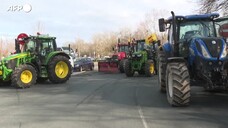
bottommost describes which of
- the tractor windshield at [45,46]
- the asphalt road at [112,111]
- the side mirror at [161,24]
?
the asphalt road at [112,111]

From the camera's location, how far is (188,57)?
10492 millimetres

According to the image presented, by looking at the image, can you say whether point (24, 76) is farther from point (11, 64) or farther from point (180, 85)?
point (180, 85)

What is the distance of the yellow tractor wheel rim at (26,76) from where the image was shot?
16734 mm

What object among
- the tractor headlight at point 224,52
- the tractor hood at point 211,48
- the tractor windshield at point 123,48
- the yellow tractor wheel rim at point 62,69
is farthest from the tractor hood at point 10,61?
the tractor windshield at point 123,48

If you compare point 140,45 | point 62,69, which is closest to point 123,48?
point 140,45

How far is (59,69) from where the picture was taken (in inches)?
749

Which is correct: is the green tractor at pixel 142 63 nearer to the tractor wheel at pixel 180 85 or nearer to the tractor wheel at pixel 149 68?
the tractor wheel at pixel 149 68

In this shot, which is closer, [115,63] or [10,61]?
[10,61]

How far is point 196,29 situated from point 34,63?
364 inches

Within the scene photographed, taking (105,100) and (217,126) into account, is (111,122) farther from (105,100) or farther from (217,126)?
(105,100)

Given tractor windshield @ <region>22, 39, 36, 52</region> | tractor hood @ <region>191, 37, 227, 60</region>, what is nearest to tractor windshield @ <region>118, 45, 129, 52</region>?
tractor windshield @ <region>22, 39, 36, 52</region>

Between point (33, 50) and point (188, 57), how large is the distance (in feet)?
32.7

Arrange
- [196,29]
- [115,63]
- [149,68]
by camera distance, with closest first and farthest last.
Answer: [196,29] → [149,68] → [115,63]

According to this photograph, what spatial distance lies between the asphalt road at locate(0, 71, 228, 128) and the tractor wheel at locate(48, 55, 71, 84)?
5046 mm
